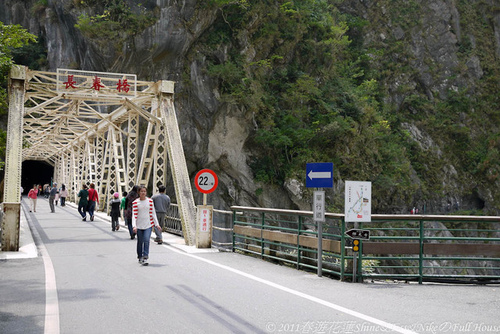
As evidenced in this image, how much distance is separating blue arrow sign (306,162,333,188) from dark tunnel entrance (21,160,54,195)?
73.6 meters

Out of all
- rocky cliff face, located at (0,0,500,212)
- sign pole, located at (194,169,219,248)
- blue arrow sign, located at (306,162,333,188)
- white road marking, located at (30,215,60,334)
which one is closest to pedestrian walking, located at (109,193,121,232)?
sign pole, located at (194,169,219,248)

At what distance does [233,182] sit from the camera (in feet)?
119

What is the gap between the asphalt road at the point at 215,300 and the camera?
19.3ft

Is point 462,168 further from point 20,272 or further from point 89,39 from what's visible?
point 20,272

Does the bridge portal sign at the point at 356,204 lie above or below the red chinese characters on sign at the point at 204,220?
above

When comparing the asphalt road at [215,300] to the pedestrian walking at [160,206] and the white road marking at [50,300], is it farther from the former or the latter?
the pedestrian walking at [160,206]

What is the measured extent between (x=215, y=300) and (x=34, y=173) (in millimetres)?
79569

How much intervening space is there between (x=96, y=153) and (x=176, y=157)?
1659 centimetres

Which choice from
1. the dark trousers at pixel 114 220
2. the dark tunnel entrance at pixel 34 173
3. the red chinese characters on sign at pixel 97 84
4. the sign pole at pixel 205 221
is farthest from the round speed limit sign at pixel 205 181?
the dark tunnel entrance at pixel 34 173

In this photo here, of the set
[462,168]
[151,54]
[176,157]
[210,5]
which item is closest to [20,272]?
[176,157]

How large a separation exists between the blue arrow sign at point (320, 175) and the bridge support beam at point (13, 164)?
7.33 metres

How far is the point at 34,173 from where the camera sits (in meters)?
79.6

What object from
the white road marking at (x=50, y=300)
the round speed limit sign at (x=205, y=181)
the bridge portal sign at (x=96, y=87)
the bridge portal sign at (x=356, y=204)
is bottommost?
the white road marking at (x=50, y=300)

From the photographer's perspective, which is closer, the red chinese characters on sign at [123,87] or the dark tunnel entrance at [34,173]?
the red chinese characters on sign at [123,87]
